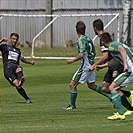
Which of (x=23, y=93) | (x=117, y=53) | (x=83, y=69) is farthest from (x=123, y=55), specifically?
(x=23, y=93)

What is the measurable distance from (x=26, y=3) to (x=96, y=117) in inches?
1019

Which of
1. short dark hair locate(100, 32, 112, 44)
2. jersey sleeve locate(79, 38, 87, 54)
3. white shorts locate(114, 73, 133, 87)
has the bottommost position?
white shorts locate(114, 73, 133, 87)

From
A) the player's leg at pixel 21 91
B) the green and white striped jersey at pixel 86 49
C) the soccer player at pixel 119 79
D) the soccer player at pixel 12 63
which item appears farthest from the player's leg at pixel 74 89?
the soccer player at pixel 119 79

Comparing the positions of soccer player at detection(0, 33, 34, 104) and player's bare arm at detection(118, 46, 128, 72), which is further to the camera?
soccer player at detection(0, 33, 34, 104)

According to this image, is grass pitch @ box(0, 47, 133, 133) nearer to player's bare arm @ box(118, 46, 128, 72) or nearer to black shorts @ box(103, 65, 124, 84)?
black shorts @ box(103, 65, 124, 84)

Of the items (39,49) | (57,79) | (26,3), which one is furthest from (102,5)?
(57,79)

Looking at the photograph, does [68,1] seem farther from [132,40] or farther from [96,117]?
[96,117]

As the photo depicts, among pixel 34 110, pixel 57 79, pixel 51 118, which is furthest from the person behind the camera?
pixel 57 79

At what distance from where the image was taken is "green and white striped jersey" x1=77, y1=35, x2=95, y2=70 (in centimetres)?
1443

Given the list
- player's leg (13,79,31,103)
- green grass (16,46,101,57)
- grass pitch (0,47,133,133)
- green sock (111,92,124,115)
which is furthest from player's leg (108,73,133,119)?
green grass (16,46,101,57)

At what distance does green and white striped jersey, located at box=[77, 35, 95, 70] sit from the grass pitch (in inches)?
36.8

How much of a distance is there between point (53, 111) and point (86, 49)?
150cm

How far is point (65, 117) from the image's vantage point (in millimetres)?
13094

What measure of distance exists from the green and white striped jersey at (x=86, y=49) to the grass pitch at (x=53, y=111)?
3.07 ft
